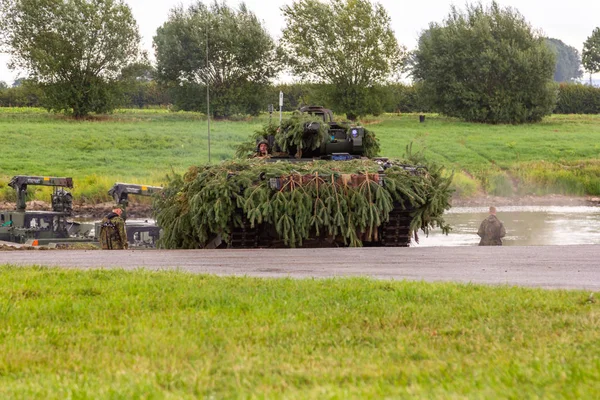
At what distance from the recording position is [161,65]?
49.0 metres

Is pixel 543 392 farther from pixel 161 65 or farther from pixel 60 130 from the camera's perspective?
pixel 161 65

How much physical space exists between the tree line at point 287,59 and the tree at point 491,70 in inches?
3.0

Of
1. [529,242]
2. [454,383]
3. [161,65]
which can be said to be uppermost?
[161,65]

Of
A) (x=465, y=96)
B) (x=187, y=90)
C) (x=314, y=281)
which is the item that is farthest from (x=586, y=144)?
(x=314, y=281)

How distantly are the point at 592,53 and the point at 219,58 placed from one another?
144 ft

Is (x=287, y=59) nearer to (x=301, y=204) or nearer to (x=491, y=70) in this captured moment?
(x=491, y=70)

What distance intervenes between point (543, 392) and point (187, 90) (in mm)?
45562

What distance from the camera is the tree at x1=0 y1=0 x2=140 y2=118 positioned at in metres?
46.7

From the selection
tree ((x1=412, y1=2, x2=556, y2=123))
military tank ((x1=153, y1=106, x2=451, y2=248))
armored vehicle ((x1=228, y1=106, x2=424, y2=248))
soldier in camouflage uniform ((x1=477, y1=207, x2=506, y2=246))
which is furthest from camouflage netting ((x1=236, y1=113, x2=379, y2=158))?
tree ((x1=412, y1=2, x2=556, y2=123))

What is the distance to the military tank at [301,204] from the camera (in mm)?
13289

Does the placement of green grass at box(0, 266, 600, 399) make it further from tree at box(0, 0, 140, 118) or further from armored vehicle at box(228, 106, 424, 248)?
tree at box(0, 0, 140, 118)

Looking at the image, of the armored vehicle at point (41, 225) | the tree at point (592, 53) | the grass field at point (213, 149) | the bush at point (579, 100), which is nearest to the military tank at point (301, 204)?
the armored vehicle at point (41, 225)

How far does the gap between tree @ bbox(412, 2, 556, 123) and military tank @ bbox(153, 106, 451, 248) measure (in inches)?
1493

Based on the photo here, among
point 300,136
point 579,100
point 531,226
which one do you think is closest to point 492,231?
point 300,136
